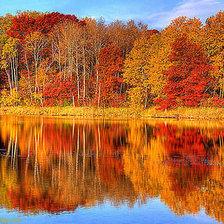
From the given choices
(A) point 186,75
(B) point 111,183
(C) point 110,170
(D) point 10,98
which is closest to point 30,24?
(D) point 10,98

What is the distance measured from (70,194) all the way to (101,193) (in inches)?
30.6

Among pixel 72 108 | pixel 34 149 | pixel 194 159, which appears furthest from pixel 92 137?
pixel 72 108

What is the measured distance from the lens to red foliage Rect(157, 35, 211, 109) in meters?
39.8

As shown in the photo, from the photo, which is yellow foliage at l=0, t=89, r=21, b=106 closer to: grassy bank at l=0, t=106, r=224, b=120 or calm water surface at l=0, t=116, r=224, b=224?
grassy bank at l=0, t=106, r=224, b=120

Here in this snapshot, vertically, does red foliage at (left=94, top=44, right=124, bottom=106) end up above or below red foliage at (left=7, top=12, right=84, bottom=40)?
below

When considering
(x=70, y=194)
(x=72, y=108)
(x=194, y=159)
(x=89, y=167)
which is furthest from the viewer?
(x=72, y=108)

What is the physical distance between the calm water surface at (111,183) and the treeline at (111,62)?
2396 centimetres

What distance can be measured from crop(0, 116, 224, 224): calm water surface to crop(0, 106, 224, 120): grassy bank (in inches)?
891

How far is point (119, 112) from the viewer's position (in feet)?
146

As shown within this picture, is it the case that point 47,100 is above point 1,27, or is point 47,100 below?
below

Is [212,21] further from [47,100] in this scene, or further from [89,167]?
[89,167]

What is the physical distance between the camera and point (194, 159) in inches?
554

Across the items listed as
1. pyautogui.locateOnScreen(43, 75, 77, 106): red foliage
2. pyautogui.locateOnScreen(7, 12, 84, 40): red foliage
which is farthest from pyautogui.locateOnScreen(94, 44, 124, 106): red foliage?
pyautogui.locateOnScreen(7, 12, 84, 40): red foliage

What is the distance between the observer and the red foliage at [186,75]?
39.8 metres
